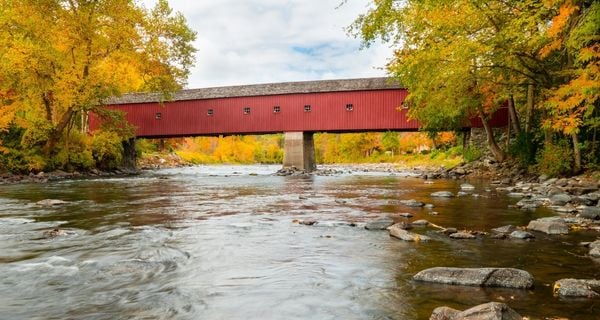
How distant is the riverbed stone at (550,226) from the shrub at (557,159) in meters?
7.88

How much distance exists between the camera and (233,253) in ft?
17.3

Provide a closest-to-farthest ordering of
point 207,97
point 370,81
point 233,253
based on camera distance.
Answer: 1. point 233,253
2. point 370,81
3. point 207,97

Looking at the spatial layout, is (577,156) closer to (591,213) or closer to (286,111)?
(591,213)

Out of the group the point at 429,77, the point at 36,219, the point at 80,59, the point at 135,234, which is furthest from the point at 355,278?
the point at 80,59

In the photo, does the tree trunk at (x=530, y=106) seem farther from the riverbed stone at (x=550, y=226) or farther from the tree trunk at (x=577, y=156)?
the riverbed stone at (x=550, y=226)

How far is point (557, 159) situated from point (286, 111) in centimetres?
1560

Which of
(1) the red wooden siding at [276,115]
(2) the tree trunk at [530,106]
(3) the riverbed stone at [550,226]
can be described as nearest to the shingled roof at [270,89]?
(1) the red wooden siding at [276,115]

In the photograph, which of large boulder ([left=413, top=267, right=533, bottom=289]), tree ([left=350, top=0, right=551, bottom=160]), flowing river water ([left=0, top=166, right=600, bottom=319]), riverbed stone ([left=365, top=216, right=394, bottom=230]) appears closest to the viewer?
flowing river water ([left=0, top=166, right=600, bottom=319])

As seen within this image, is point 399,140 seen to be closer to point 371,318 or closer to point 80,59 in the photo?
point 80,59

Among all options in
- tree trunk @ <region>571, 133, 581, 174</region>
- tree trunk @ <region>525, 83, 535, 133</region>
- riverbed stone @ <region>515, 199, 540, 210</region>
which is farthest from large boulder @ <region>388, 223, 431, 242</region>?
tree trunk @ <region>525, 83, 535, 133</region>

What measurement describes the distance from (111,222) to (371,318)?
557 cm

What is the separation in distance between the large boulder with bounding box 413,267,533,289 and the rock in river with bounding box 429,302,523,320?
0.87 m

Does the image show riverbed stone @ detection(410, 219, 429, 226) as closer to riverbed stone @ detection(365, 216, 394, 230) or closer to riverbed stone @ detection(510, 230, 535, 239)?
riverbed stone @ detection(365, 216, 394, 230)

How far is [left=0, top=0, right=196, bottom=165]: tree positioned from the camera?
1934cm
